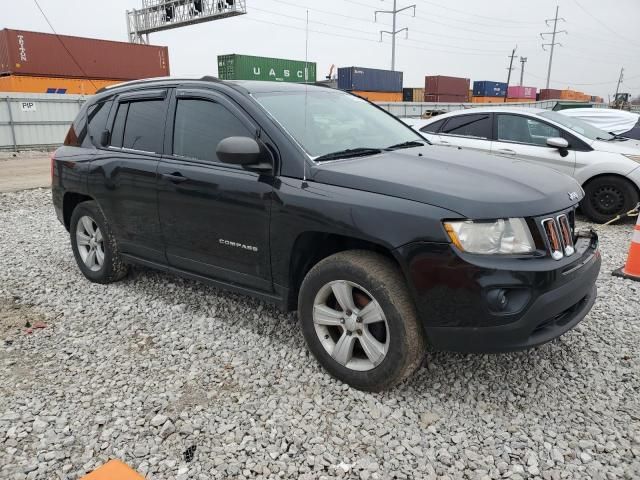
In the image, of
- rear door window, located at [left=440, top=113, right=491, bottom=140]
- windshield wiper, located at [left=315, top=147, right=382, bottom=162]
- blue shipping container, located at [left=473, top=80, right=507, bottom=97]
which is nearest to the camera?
windshield wiper, located at [left=315, top=147, right=382, bottom=162]

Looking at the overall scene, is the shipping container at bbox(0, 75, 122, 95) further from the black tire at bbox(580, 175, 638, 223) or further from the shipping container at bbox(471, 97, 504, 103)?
the shipping container at bbox(471, 97, 504, 103)

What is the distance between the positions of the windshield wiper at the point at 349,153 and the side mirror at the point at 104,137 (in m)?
2.24

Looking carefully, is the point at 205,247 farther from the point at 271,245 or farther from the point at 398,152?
the point at 398,152

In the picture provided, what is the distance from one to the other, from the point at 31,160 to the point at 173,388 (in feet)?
52.8

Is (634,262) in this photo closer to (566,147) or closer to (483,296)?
(566,147)

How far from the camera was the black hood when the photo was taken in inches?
98.7

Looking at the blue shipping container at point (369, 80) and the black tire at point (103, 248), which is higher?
the blue shipping container at point (369, 80)

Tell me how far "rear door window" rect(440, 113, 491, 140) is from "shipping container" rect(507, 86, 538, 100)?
5258 centimetres

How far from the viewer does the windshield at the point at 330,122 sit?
10.5 ft

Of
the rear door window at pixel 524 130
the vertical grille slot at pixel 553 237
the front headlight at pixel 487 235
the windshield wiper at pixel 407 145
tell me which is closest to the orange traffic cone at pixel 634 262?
the windshield wiper at pixel 407 145

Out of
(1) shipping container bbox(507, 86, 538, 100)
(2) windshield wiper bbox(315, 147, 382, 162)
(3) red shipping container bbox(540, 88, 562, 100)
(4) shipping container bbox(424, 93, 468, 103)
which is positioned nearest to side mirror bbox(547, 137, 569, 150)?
(2) windshield wiper bbox(315, 147, 382, 162)

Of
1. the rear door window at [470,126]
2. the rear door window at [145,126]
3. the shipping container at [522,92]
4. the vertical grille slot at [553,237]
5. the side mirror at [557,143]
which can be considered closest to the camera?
the vertical grille slot at [553,237]

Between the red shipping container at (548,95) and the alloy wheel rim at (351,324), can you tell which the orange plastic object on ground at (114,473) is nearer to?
the alloy wheel rim at (351,324)

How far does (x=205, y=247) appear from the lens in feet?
11.5
